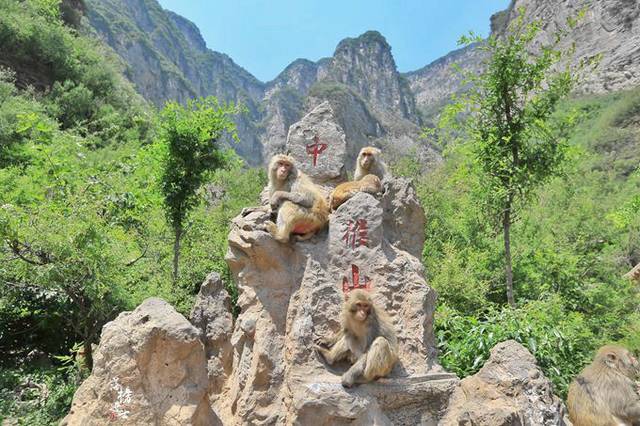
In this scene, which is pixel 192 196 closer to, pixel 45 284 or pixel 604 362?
pixel 45 284

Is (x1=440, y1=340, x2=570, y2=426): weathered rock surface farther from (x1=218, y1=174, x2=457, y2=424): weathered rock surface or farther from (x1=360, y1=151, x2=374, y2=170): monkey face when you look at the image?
(x1=360, y1=151, x2=374, y2=170): monkey face

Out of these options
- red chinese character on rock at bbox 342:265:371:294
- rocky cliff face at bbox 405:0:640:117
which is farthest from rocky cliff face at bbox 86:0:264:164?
rocky cliff face at bbox 405:0:640:117

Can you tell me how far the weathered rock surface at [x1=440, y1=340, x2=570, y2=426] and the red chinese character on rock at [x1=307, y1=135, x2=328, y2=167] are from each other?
332 centimetres

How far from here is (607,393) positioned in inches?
212

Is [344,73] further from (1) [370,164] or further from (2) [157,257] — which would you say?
(1) [370,164]

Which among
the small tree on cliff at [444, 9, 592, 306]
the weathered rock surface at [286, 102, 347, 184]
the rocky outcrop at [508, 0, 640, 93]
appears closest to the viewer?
the weathered rock surface at [286, 102, 347, 184]

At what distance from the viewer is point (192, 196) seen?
962cm

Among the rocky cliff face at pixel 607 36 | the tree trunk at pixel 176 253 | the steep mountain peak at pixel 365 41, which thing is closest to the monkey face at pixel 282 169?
the tree trunk at pixel 176 253

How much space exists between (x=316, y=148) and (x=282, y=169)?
82 cm

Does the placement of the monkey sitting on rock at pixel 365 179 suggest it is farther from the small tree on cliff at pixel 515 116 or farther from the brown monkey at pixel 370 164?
the small tree on cliff at pixel 515 116

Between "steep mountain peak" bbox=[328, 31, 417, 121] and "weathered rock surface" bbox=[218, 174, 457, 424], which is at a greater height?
"steep mountain peak" bbox=[328, 31, 417, 121]

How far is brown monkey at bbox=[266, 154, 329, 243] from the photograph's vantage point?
5.84 m

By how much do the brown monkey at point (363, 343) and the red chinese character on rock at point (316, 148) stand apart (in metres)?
2.29

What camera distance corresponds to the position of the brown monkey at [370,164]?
691 centimetres
